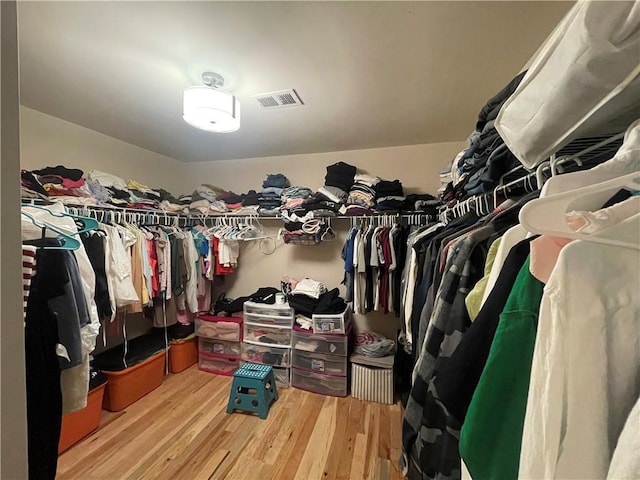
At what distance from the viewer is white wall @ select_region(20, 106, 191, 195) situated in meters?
1.98

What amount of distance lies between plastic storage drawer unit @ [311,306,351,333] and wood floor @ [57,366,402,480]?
572 mm

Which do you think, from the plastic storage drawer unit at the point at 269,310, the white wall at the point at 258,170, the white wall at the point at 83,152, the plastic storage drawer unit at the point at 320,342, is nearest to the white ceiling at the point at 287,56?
the white wall at the point at 83,152

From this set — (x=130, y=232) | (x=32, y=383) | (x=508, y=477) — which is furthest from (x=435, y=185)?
(x=32, y=383)

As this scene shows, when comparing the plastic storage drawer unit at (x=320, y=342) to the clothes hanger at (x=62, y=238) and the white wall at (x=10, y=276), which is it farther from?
the white wall at (x=10, y=276)

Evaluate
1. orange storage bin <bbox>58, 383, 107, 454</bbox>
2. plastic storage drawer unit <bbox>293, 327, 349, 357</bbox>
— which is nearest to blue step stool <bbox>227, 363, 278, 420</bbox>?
plastic storage drawer unit <bbox>293, 327, 349, 357</bbox>

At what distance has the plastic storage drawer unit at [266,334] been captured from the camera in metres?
2.54

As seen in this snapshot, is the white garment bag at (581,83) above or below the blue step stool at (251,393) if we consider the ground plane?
above

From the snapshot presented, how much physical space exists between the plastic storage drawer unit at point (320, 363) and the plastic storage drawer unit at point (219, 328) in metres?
0.65

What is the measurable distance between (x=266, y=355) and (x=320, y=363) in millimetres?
544

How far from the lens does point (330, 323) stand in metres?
2.40

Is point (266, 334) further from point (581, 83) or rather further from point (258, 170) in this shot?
point (581, 83)

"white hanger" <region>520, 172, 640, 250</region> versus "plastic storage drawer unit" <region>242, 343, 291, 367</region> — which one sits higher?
"white hanger" <region>520, 172, 640, 250</region>

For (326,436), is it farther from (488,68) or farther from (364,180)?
(488,68)

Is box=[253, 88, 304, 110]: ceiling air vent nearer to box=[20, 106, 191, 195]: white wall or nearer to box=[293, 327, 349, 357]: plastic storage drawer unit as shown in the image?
box=[20, 106, 191, 195]: white wall
